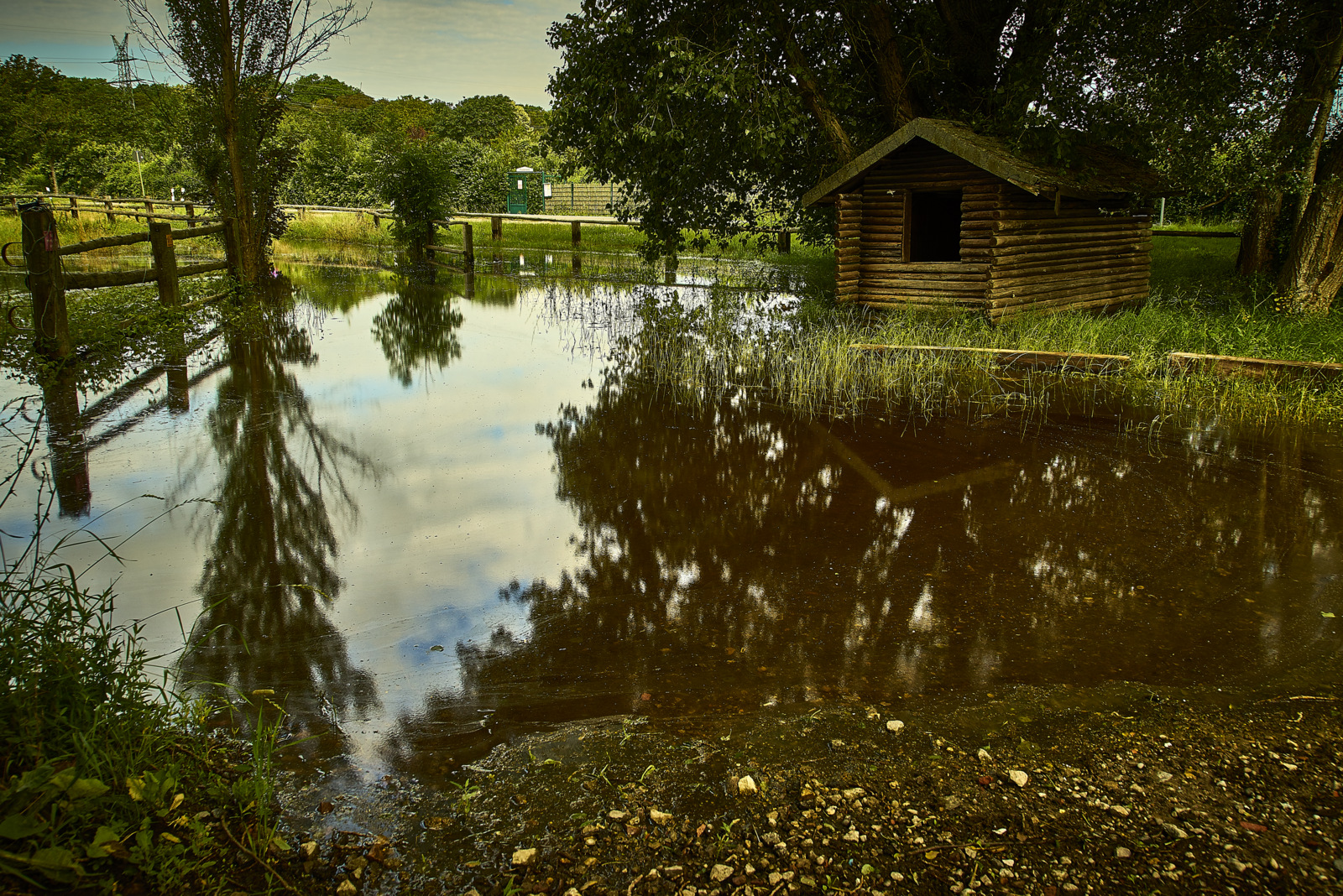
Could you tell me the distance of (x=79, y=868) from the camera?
7.21 feet

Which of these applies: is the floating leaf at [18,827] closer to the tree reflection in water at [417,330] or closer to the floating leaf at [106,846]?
the floating leaf at [106,846]

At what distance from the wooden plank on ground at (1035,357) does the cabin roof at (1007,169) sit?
299cm

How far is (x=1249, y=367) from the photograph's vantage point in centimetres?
915

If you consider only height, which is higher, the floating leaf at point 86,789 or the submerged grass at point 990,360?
the submerged grass at point 990,360

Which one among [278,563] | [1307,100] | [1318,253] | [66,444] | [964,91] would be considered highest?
[964,91]

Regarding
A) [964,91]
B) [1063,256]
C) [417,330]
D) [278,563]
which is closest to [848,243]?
[1063,256]

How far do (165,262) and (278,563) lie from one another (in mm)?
9270

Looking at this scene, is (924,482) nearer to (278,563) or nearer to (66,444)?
(278,563)

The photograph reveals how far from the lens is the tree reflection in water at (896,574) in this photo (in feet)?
12.7

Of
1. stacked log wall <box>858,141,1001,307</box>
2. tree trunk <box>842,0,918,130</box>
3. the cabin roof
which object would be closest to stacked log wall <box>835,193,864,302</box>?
stacked log wall <box>858,141,1001,307</box>

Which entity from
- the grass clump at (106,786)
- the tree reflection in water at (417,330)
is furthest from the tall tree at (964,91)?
the grass clump at (106,786)

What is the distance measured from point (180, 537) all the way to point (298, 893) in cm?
354

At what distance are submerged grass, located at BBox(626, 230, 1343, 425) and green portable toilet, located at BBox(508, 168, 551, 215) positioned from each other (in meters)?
31.8

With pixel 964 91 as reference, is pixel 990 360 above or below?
below
